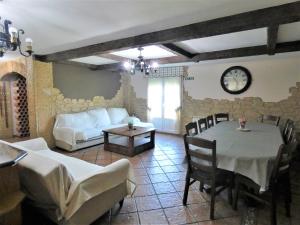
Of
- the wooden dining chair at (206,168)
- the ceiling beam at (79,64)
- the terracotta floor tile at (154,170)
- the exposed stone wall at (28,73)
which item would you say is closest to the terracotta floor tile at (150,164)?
the terracotta floor tile at (154,170)

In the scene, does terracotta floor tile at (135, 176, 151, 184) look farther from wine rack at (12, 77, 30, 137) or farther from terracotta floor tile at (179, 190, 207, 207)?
wine rack at (12, 77, 30, 137)

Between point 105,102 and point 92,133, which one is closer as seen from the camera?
point 92,133

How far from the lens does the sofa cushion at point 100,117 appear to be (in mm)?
5473

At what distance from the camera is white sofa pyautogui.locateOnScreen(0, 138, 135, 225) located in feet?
5.57

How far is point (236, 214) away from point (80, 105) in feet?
15.0

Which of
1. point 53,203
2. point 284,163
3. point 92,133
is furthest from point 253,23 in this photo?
point 92,133

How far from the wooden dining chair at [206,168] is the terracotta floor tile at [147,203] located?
351 millimetres

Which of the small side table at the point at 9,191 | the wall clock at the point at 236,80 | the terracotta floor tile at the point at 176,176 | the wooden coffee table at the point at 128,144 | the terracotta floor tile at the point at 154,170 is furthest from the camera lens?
the wall clock at the point at 236,80

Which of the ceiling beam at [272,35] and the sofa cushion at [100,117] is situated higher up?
the ceiling beam at [272,35]

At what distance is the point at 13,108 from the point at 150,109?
3977 mm

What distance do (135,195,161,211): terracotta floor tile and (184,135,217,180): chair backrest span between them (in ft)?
1.95

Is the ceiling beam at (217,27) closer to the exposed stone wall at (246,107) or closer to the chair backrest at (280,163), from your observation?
the chair backrest at (280,163)

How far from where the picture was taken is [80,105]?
549cm

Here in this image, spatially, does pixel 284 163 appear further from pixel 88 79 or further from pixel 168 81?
pixel 88 79
